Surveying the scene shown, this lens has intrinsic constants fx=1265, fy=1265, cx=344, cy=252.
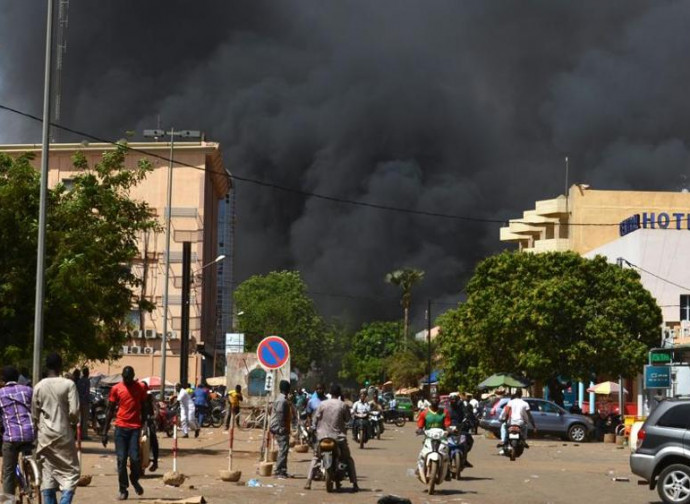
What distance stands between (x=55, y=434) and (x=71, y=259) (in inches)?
637

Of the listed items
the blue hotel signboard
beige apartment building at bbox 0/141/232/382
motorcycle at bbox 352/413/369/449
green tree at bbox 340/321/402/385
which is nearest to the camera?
the blue hotel signboard

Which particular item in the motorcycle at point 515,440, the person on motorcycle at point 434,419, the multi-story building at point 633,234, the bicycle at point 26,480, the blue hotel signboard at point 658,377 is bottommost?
the motorcycle at point 515,440

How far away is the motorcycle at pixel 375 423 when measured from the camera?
154 ft

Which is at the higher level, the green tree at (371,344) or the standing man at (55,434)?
the green tree at (371,344)

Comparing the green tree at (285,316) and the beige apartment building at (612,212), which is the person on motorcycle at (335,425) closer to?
the beige apartment building at (612,212)

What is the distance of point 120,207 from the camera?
32.6m

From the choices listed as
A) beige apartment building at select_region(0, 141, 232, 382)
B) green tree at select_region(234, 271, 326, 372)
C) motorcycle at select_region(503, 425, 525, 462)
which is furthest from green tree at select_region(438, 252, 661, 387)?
green tree at select_region(234, 271, 326, 372)

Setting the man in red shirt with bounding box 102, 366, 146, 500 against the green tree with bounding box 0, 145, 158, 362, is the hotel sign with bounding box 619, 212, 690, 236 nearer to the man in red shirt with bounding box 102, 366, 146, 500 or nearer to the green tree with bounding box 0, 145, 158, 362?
the green tree with bounding box 0, 145, 158, 362

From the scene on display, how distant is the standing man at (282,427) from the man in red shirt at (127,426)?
18.6ft

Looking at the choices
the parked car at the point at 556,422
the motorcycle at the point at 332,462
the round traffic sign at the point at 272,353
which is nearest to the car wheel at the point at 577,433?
the parked car at the point at 556,422

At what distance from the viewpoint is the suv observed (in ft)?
63.3

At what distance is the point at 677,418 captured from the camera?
19703mm

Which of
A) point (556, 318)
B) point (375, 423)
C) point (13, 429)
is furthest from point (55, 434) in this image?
point (556, 318)

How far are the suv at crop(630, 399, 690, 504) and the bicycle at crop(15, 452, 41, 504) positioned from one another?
9.78 metres
